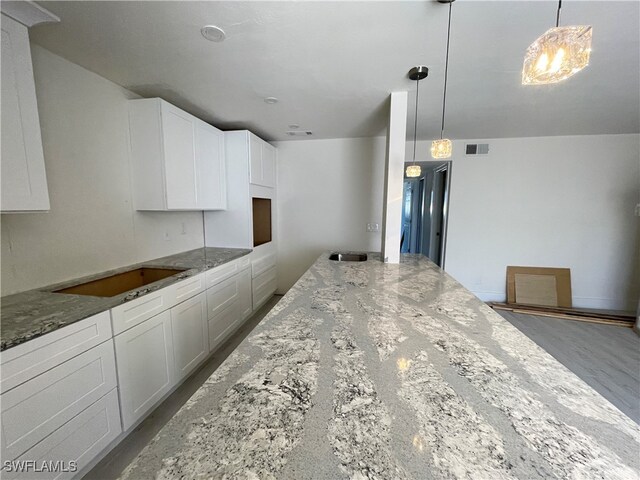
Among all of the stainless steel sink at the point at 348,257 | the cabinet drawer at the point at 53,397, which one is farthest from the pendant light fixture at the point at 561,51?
the cabinet drawer at the point at 53,397

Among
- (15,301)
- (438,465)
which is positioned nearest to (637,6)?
(438,465)

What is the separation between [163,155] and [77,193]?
664 millimetres

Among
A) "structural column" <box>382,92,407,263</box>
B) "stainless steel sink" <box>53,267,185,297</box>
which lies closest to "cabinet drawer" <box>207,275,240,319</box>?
"stainless steel sink" <box>53,267,185,297</box>

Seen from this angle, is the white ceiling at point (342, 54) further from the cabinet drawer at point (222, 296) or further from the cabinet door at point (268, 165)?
the cabinet drawer at point (222, 296)

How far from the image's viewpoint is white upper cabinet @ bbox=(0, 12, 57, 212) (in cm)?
118

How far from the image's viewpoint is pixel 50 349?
109 centimetres

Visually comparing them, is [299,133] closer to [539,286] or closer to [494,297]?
[494,297]

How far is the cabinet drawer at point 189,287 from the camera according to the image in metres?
1.84

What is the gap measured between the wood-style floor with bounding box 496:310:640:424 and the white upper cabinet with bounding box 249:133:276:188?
3723mm

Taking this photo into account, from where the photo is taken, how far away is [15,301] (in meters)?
1.34

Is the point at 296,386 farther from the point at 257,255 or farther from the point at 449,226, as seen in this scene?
the point at 449,226

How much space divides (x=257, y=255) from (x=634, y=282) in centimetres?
531

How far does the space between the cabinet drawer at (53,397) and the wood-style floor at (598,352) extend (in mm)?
3354

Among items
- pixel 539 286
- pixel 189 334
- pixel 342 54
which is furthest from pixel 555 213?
pixel 189 334
